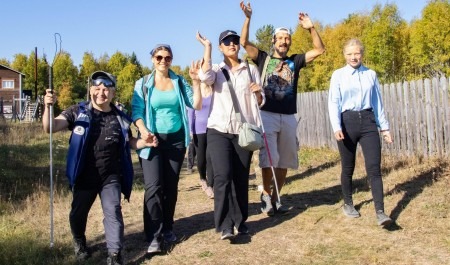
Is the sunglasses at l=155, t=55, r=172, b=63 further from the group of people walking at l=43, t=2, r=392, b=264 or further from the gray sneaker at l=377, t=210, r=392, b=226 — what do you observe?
the gray sneaker at l=377, t=210, r=392, b=226

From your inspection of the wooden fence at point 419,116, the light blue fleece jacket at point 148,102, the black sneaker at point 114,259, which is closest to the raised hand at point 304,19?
the light blue fleece jacket at point 148,102

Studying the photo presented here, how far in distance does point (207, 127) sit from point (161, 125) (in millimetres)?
486

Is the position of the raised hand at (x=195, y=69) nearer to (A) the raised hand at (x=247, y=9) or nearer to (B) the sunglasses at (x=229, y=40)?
(B) the sunglasses at (x=229, y=40)

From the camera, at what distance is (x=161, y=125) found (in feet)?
14.1

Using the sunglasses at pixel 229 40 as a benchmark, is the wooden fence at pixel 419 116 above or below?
below

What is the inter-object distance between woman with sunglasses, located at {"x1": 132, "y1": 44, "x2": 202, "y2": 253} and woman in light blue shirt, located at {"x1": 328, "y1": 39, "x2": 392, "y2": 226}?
154cm

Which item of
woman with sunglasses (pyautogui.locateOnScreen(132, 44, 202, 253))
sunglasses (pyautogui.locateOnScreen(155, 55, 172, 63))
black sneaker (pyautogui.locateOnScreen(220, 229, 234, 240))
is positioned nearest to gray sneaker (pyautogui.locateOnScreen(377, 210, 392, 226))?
black sneaker (pyautogui.locateOnScreen(220, 229, 234, 240))

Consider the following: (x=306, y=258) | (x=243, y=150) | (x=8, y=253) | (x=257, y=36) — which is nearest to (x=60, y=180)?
(x=8, y=253)

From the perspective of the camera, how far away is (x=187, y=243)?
4512mm

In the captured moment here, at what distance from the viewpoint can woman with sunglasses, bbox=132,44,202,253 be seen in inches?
167

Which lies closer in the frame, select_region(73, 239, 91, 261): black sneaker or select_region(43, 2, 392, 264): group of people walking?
select_region(43, 2, 392, 264): group of people walking

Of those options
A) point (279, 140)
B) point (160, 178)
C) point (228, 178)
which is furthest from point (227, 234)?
point (279, 140)

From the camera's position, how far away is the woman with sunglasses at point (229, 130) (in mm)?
4320

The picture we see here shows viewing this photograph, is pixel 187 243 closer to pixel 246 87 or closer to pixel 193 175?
pixel 246 87
